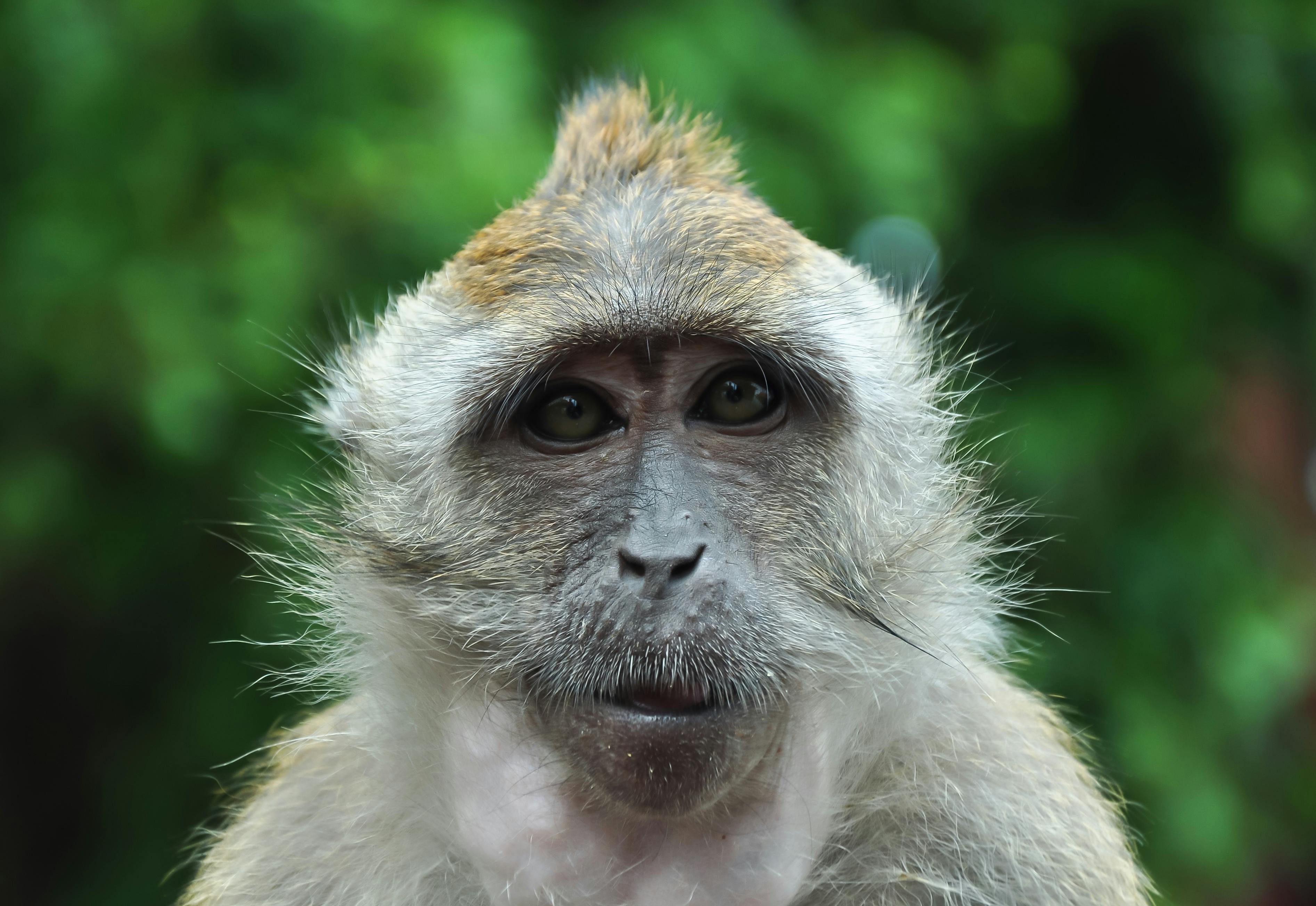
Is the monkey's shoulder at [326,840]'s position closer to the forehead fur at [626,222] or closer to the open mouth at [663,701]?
the open mouth at [663,701]

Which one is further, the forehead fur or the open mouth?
the forehead fur

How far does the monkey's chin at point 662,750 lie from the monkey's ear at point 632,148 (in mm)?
1548

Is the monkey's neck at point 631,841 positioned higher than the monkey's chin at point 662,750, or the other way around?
the monkey's chin at point 662,750

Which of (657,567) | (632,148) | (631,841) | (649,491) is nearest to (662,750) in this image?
(631,841)

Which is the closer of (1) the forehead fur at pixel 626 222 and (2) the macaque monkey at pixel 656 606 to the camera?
(2) the macaque monkey at pixel 656 606

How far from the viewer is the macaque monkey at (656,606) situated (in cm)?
244

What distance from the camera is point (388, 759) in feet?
9.51

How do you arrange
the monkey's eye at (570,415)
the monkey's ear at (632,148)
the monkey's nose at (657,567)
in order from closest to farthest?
the monkey's nose at (657,567)
the monkey's eye at (570,415)
the monkey's ear at (632,148)

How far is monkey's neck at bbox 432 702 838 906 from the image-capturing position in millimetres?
2426

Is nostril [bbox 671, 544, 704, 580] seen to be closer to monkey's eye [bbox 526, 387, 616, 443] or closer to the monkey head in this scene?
the monkey head

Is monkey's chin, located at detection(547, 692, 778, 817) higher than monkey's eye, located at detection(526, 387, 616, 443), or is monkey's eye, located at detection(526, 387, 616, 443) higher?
monkey's eye, located at detection(526, 387, 616, 443)

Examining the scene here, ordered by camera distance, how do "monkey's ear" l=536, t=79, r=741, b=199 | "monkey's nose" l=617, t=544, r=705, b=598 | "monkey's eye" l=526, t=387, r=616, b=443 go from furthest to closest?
1. "monkey's ear" l=536, t=79, r=741, b=199
2. "monkey's eye" l=526, t=387, r=616, b=443
3. "monkey's nose" l=617, t=544, r=705, b=598

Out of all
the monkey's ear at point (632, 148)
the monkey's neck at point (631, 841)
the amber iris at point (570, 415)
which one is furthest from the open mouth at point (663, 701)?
the monkey's ear at point (632, 148)

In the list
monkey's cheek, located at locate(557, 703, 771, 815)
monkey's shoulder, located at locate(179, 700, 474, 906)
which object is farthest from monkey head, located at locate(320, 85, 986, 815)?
monkey's shoulder, located at locate(179, 700, 474, 906)
